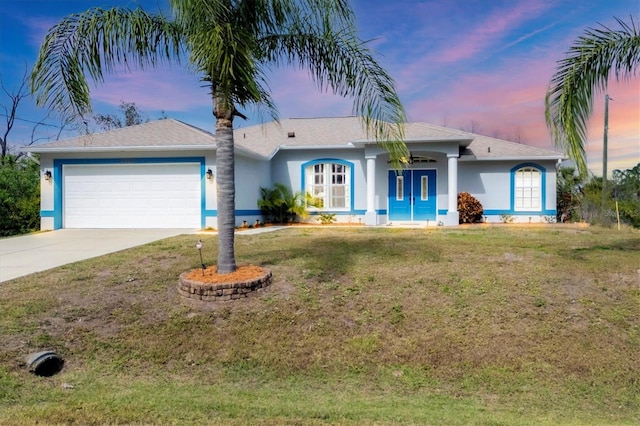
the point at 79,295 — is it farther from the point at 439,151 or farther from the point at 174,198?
A: the point at 439,151

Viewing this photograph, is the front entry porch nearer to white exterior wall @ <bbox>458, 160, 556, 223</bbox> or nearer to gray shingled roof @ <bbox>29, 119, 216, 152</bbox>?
white exterior wall @ <bbox>458, 160, 556, 223</bbox>

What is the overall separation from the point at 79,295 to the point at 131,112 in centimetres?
3325

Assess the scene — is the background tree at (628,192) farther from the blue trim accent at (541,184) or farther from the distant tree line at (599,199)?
the blue trim accent at (541,184)

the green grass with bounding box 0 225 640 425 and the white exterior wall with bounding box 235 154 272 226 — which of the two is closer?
the green grass with bounding box 0 225 640 425

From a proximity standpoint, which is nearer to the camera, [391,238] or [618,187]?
[391,238]

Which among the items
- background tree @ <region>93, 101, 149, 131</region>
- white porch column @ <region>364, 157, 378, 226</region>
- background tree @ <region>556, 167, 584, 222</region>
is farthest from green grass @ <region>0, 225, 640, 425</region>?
background tree @ <region>93, 101, 149, 131</region>

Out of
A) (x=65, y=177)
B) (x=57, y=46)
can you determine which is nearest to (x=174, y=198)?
(x=65, y=177)

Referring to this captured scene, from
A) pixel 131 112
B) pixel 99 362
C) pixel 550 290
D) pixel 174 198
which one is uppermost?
pixel 131 112

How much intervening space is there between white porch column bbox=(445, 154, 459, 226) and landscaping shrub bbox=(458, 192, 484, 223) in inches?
30.7

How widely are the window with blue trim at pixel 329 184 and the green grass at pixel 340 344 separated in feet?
31.5

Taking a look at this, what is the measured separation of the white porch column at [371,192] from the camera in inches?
660

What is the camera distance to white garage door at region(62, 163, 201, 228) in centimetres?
1499

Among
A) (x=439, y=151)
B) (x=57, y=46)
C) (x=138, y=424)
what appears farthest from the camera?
(x=439, y=151)

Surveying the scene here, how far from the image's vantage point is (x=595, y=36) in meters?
7.35
